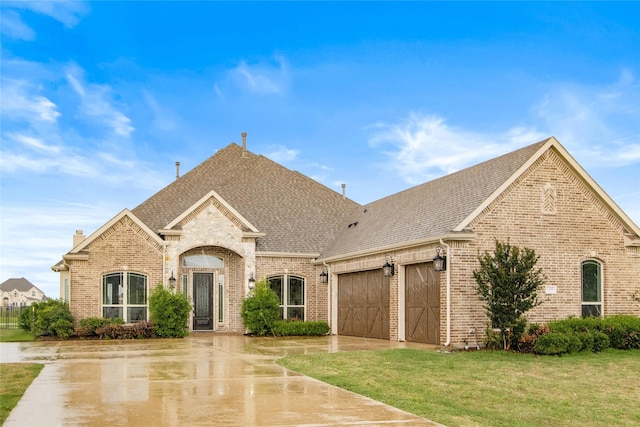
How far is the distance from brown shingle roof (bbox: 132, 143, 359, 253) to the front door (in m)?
2.49

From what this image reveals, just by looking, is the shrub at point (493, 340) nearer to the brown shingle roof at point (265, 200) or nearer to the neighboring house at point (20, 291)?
the brown shingle roof at point (265, 200)

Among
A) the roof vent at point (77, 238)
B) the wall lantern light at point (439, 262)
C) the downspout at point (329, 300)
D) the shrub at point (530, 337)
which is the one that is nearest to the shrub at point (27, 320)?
the roof vent at point (77, 238)

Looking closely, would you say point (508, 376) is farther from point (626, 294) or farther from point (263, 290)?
point (263, 290)

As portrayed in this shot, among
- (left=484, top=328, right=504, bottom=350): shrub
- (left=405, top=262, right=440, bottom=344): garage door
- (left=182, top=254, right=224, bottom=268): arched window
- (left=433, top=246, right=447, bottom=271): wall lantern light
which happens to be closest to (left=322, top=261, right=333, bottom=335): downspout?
(left=182, top=254, right=224, bottom=268): arched window

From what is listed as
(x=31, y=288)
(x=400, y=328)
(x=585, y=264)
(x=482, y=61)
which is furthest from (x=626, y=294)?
(x=31, y=288)

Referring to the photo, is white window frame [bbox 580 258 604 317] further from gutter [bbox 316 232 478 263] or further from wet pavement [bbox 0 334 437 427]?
wet pavement [bbox 0 334 437 427]

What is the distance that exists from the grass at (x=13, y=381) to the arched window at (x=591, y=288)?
1490cm

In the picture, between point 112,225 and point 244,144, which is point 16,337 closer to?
point 112,225

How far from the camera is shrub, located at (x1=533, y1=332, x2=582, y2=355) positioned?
1691 cm

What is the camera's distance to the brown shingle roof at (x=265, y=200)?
29406 millimetres

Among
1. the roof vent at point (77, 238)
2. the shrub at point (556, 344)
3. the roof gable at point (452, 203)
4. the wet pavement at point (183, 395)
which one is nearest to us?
the wet pavement at point (183, 395)

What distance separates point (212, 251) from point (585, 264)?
1430 cm

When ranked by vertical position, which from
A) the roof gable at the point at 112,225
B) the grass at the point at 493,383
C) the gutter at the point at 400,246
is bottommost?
the grass at the point at 493,383

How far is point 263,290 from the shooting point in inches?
1059
